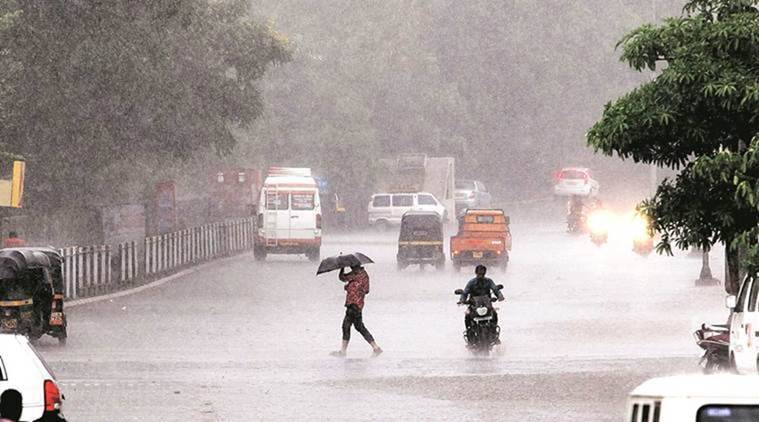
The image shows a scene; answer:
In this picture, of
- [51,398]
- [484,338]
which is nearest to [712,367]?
[484,338]

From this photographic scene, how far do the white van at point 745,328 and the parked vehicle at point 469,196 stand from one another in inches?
2543

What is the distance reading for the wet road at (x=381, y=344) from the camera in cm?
2048

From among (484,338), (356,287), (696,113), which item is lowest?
(484,338)

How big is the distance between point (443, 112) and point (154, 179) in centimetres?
3281

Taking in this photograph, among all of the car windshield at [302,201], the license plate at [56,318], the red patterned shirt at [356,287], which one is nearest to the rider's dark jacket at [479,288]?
the red patterned shirt at [356,287]

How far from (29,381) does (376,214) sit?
6543 cm

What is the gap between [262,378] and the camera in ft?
79.4

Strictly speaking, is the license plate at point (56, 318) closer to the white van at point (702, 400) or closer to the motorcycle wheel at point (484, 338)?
the motorcycle wheel at point (484, 338)

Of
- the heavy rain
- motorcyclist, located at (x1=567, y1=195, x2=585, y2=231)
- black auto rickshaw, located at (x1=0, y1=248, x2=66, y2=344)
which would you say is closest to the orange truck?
the heavy rain

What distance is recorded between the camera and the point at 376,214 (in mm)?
77750

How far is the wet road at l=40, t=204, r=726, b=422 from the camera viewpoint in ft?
67.2

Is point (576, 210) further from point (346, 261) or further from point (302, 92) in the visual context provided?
point (346, 261)

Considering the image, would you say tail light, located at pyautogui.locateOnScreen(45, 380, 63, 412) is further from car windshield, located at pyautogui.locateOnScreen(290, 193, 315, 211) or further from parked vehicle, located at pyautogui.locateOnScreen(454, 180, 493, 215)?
parked vehicle, located at pyautogui.locateOnScreen(454, 180, 493, 215)

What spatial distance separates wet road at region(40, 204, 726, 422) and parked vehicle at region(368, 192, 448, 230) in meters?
21.3
